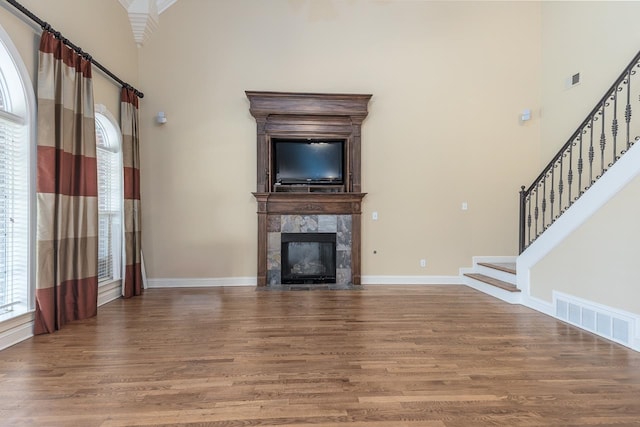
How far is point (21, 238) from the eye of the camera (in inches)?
112

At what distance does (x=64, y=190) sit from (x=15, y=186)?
1.14 feet

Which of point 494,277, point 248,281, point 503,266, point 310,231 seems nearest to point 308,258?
point 310,231

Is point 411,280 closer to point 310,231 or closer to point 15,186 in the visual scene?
point 310,231

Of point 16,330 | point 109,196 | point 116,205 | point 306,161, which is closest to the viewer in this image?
point 16,330

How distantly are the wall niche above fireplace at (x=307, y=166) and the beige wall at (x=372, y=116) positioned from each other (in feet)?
0.74

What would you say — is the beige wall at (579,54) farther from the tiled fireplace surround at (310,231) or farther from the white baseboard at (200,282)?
the white baseboard at (200,282)

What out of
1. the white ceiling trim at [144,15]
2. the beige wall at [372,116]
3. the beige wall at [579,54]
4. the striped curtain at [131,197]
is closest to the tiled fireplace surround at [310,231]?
the beige wall at [372,116]

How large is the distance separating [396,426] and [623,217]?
276cm

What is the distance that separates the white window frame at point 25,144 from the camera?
8.89ft

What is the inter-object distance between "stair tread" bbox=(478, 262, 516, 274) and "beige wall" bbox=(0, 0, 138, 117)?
5793mm

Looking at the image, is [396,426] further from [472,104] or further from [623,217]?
[472,104]

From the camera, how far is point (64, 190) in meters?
3.09

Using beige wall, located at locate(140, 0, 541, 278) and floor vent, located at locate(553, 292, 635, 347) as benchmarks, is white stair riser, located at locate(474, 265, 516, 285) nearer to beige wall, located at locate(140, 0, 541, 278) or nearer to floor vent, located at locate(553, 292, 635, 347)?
beige wall, located at locate(140, 0, 541, 278)

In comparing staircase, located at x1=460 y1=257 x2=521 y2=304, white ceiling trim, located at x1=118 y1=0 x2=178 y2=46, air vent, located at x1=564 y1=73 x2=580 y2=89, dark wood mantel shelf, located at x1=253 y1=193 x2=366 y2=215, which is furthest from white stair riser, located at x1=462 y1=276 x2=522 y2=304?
white ceiling trim, located at x1=118 y1=0 x2=178 y2=46
